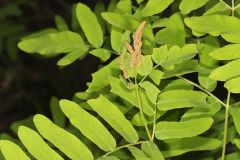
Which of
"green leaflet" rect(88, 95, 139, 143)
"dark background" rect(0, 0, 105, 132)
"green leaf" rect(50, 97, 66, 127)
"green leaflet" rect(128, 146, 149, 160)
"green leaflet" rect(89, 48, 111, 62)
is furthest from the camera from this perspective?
"dark background" rect(0, 0, 105, 132)

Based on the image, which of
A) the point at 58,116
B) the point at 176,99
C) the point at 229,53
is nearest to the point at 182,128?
the point at 176,99

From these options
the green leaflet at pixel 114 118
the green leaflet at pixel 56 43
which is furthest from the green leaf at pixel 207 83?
the green leaflet at pixel 56 43

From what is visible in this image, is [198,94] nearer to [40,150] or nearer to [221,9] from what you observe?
[221,9]

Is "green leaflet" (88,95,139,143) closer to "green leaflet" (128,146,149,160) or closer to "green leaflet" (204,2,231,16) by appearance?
"green leaflet" (128,146,149,160)

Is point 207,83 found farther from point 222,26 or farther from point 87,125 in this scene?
point 87,125

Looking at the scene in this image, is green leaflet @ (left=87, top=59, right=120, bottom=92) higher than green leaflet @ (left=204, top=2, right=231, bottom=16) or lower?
lower

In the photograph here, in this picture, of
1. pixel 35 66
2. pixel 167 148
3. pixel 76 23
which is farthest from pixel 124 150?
pixel 35 66

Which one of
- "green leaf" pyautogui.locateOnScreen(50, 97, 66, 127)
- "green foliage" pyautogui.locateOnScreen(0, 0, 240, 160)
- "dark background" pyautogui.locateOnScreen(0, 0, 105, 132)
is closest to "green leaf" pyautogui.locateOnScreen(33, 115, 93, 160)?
"green foliage" pyautogui.locateOnScreen(0, 0, 240, 160)
